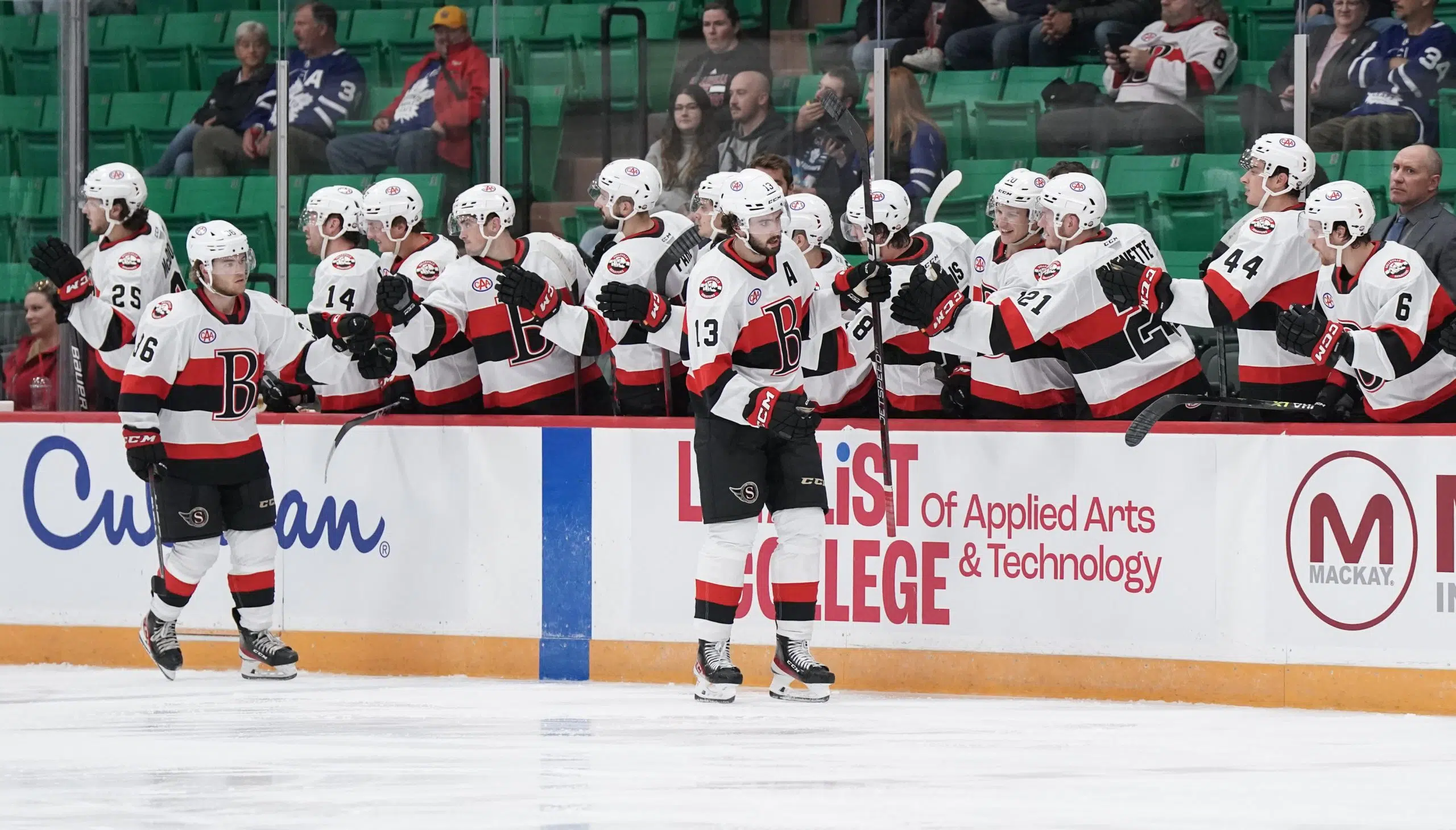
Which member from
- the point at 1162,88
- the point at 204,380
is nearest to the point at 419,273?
the point at 204,380

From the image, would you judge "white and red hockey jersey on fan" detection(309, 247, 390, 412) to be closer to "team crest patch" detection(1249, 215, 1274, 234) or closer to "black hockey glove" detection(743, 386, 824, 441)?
"black hockey glove" detection(743, 386, 824, 441)

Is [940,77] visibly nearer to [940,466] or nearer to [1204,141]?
[1204,141]

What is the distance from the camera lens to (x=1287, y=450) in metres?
6.20

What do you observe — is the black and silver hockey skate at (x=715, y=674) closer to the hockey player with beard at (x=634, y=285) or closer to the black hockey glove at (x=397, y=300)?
the hockey player with beard at (x=634, y=285)

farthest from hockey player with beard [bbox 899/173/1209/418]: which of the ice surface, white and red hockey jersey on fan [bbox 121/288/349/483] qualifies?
white and red hockey jersey on fan [bbox 121/288/349/483]

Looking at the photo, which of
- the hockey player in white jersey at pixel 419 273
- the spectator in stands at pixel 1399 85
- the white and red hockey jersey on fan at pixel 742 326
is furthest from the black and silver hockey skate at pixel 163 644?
the spectator in stands at pixel 1399 85

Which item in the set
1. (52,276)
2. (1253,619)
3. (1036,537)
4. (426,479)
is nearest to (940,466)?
(1036,537)

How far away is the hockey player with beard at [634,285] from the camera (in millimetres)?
6965

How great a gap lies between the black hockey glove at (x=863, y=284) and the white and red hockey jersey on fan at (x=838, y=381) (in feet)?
0.51

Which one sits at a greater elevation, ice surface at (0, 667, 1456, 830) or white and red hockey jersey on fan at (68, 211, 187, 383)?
white and red hockey jersey on fan at (68, 211, 187, 383)

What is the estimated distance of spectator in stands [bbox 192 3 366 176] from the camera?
28.7 ft

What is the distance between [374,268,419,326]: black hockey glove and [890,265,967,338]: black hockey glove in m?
1.63

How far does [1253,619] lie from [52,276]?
14.2 ft

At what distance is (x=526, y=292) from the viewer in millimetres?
6953
